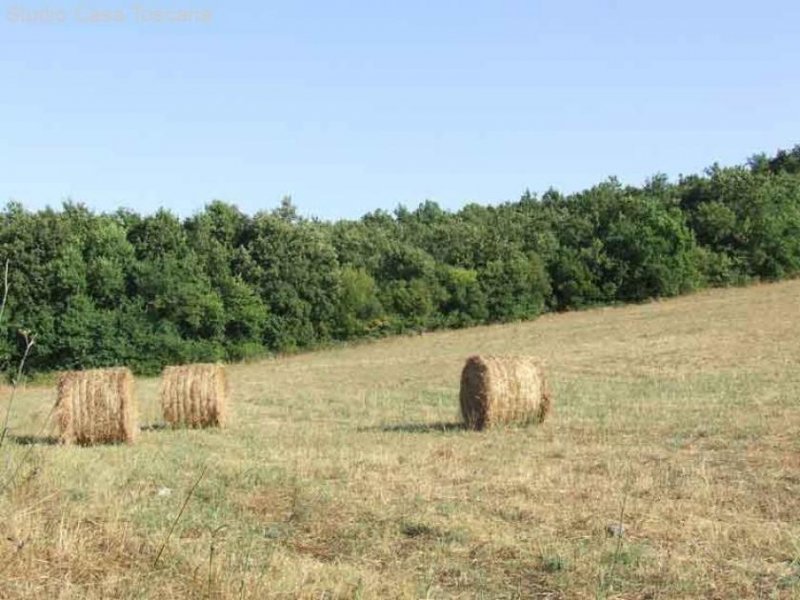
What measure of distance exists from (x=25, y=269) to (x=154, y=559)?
39054 mm

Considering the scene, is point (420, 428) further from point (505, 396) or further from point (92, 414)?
point (92, 414)

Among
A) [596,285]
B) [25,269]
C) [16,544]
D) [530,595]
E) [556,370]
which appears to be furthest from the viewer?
[596,285]

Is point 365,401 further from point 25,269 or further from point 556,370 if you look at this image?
point 25,269

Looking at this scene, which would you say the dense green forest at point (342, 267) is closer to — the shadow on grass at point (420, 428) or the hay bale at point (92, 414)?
the hay bale at point (92, 414)

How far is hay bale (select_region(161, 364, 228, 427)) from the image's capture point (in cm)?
1662

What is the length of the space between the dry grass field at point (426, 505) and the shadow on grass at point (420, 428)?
9 centimetres

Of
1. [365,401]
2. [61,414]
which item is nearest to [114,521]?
[61,414]

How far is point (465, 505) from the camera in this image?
8.00 metres

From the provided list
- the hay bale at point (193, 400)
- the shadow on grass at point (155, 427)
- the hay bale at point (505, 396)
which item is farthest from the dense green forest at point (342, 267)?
the hay bale at point (505, 396)

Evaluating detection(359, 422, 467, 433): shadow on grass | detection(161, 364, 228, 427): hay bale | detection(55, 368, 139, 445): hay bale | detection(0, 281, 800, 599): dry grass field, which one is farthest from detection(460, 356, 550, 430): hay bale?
detection(55, 368, 139, 445): hay bale

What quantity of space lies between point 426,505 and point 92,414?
25.5 ft

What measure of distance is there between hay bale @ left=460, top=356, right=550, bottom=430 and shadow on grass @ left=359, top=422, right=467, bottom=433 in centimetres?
32

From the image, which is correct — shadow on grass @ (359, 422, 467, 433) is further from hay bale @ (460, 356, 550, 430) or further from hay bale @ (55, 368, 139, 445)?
hay bale @ (55, 368, 139, 445)

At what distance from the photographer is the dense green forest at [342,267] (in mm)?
40688
